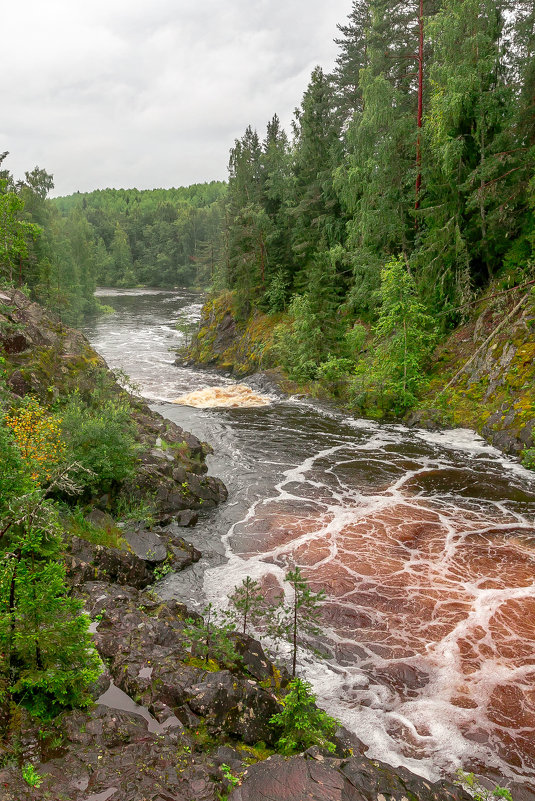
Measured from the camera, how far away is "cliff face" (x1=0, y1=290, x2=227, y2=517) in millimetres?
13031

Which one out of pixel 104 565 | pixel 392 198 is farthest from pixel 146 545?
pixel 392 198

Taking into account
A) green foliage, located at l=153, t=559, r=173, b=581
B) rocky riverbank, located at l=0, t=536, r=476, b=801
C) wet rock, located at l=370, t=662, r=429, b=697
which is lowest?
wet rock, located at l=370, t=662, r=429, b=697

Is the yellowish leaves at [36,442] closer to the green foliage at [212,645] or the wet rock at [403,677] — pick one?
the green foliage at [212,645]

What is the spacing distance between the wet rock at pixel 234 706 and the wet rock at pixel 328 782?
0.82 metres

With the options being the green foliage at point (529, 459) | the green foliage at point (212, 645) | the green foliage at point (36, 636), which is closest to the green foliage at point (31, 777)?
the green foliage at point (36, 636)

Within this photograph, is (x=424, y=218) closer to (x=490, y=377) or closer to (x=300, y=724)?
(x=490, y=377)

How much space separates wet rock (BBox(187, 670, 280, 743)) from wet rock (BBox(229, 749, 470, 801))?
0.82 m

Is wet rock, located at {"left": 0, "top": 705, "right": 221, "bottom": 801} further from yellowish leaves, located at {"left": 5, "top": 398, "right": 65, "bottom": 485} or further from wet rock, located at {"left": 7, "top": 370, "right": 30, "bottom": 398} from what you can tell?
wet rock, located at {"left": 7, "top": 370, "right": 30, "bottom": 398}

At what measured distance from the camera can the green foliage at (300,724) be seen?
16.9 feet

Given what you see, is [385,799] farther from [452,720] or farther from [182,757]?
[452,720]

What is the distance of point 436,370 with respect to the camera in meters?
21.4

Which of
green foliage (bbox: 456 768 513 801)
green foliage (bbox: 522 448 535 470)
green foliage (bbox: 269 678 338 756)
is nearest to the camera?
green foliage (bbox: 269 678 338 756)

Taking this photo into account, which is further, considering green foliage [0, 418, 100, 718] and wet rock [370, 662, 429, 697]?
wet rock [370, 662, 429, 697]

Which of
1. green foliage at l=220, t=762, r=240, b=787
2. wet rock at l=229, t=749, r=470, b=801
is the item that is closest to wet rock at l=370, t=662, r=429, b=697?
wet rock at l=229, t=749, r=470, b=801
